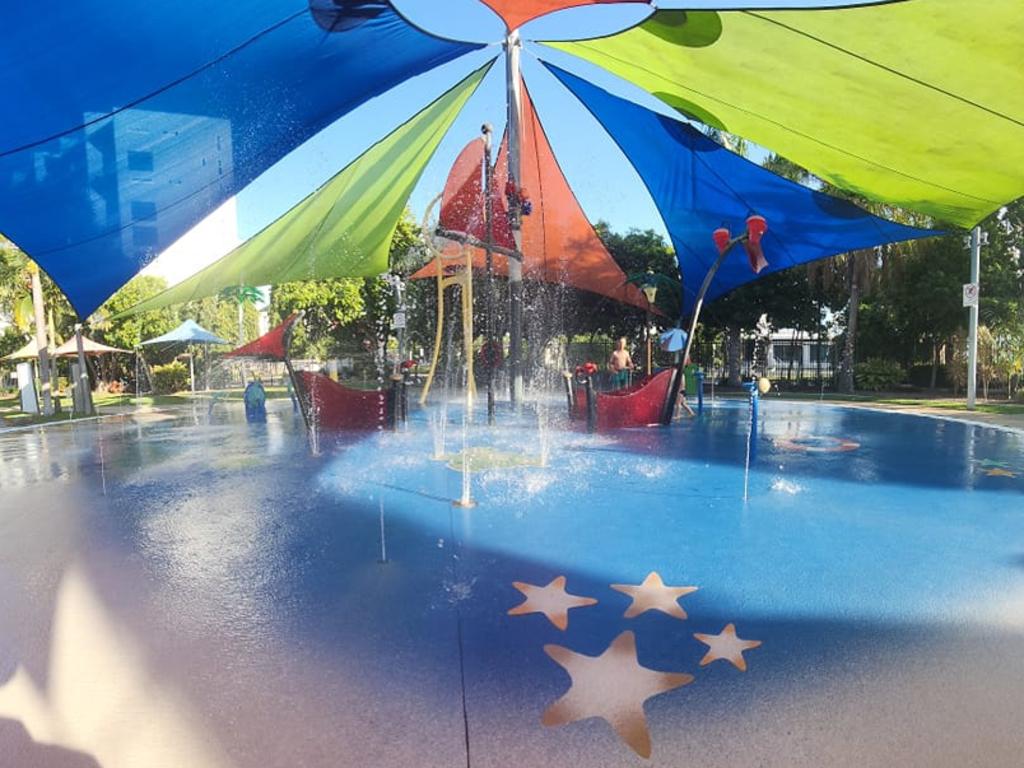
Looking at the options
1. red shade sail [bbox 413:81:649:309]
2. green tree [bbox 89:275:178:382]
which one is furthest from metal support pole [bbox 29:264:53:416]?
red shade sail [bbox 413:81:649:309]

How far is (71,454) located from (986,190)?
501 inches

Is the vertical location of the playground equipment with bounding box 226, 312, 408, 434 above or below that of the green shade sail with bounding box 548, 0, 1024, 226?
below

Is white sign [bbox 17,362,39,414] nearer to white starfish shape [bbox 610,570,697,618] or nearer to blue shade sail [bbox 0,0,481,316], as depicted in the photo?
blue shade sail [bbox 0,0,481,316]

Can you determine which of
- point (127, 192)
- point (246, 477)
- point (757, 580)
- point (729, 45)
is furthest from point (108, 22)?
point (757, 580)

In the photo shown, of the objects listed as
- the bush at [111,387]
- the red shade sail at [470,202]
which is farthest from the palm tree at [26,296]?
the red shade sail at [470,202]

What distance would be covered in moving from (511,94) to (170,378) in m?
24.1

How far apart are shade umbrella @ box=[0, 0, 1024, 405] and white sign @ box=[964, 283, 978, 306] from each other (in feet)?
17.0

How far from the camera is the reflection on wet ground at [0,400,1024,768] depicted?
219 cm

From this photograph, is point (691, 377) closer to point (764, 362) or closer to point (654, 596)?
point (654, 596)

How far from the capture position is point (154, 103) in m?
6.28

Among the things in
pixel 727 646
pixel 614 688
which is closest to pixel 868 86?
pixel 727 646

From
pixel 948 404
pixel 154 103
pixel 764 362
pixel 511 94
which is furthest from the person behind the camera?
pixel 764 362

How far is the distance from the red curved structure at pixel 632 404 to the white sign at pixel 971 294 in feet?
27.2

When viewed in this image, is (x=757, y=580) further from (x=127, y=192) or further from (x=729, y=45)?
(x=127, y=192)
